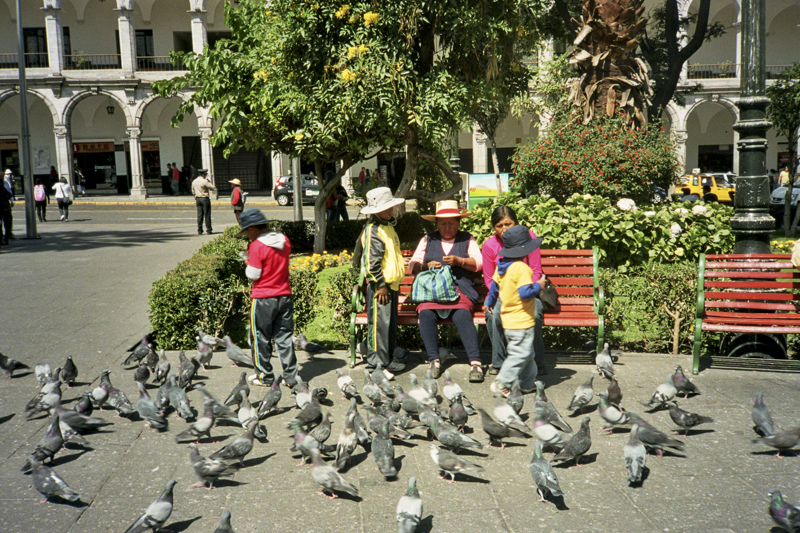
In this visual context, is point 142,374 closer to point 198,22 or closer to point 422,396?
point 422,396

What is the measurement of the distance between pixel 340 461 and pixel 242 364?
99.7 inches

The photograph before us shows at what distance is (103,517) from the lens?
12.2 feet

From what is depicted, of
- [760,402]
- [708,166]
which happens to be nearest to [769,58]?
[708,166]

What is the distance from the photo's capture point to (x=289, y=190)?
31922 millimetres

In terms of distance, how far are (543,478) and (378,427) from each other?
1.12 m

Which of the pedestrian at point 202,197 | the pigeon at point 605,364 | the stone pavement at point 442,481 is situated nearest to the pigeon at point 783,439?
the stone pavement at point 442,481

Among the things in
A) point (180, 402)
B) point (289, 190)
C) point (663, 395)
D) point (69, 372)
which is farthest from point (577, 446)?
point (289, 190)

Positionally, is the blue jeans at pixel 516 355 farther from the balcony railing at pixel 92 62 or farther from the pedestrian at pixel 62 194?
the balcony railing at pixel 92 62

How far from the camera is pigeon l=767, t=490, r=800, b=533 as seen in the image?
10.6ft

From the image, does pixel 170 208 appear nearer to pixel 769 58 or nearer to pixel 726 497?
pixel 726 497

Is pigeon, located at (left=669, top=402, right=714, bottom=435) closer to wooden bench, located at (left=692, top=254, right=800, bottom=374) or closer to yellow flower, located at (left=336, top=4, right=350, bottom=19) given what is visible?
wooden bench, located at (left=692, top=254, right=800, bottom=374)

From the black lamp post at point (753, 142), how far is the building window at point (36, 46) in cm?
3800

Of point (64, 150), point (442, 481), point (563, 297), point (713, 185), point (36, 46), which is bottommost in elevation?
point (442, 481)

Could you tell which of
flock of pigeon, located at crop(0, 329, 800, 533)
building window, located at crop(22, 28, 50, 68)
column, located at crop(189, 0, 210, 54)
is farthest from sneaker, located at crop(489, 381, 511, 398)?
building window, located at crop(22, 28, 50, 68)
